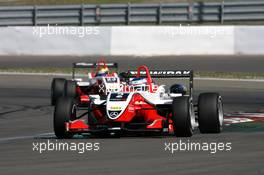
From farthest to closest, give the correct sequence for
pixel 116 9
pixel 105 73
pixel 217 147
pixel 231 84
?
pixel 116 9 < pixel 231 84 < pixel 105 73 < pixel 217 147

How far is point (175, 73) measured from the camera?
15.6m

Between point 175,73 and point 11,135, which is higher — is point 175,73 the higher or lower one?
the higher one

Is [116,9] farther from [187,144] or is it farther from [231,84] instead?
[187,144]

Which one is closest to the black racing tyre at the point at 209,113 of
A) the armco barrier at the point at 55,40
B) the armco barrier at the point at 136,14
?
the armco barrier at the point at 55,40

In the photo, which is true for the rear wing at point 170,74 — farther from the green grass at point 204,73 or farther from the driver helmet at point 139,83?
the green grass at point 204,73

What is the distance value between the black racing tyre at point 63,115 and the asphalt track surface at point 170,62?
1553 cm

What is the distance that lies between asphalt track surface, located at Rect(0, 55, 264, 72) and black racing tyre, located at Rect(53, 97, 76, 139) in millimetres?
15534

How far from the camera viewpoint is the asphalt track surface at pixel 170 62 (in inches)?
1179

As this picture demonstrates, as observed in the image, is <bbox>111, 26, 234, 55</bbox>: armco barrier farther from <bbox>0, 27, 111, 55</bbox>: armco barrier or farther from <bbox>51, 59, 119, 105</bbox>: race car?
<bbox>51, 59, 119, 105</bbox>: race car

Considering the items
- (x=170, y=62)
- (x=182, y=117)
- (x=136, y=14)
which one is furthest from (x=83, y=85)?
(x=136, y=14)

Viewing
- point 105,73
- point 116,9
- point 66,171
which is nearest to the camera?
point 66,171

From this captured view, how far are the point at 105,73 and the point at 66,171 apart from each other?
10155mm

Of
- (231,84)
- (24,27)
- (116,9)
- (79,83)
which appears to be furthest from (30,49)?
(79,83)

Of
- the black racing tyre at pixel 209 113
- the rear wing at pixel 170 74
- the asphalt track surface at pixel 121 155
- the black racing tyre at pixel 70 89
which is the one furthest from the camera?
the black racing tyre at pixel 70 89
